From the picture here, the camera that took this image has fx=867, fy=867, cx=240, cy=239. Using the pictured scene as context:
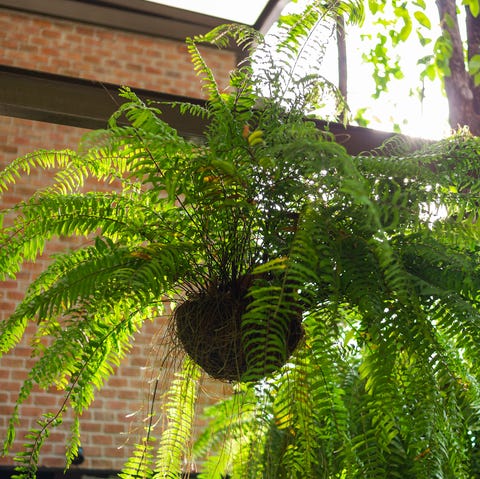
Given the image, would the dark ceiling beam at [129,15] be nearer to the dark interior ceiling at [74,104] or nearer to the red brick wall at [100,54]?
the red brick wall at [100,54]

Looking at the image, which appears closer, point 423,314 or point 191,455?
point 423,314

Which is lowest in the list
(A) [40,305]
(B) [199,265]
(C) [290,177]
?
(A) [40,305]

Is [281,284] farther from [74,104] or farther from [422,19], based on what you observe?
[422,19]

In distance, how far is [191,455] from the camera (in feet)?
5.76

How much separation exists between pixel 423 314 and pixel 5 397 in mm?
3530

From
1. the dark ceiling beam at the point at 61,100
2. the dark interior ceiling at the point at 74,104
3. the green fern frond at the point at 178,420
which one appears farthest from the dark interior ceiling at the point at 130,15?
the green fern frond at the point at 178,420

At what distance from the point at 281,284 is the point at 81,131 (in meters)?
3.80

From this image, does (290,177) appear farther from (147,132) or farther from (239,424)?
(239,424)

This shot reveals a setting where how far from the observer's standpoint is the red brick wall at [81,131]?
456 cm

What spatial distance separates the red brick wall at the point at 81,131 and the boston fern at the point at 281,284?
261cm

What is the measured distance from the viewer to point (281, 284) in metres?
1.48

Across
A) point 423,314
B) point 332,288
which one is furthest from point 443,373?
point 332,288

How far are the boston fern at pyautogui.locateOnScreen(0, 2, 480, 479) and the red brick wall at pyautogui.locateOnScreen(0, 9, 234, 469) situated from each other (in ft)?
8.58

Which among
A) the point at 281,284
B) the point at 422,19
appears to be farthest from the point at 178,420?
the point at 422,19
